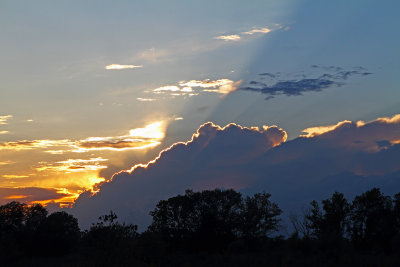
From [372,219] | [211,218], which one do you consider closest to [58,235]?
[211,218]

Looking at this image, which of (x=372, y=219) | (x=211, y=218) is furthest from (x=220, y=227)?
(x=372, y=219)

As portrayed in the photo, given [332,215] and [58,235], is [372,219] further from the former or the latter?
[58,235]

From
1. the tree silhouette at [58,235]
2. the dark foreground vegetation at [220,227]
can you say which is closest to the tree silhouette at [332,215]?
the dark foreground vegetation at [220,227]

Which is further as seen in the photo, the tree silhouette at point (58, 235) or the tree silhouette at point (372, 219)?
the tree silhouette at point (58, 235)

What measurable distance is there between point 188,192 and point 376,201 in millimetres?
41377

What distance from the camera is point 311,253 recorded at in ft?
182

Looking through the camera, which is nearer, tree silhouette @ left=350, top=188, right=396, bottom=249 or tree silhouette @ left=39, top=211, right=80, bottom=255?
tree silhouette @ left=350, top=188, right=396, bottom=249

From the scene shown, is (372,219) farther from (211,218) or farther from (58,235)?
(58,235)

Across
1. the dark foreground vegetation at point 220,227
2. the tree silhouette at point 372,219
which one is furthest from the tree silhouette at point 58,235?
the tree silhouette at point 372,219

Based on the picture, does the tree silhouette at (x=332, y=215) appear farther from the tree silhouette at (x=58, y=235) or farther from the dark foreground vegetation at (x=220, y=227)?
the tree silhouette at (x=58, y=235)

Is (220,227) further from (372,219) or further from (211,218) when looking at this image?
(372,219)

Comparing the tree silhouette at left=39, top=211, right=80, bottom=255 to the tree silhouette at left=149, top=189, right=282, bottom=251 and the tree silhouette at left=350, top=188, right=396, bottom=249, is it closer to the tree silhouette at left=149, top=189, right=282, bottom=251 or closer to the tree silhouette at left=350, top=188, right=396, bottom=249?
the tree silhouette at left=149, top=189, right=282, bottom=251

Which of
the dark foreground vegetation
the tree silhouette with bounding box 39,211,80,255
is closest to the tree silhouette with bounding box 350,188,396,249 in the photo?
the dark foreground vegetation

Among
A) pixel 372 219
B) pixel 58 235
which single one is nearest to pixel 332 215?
pixel 372 219
